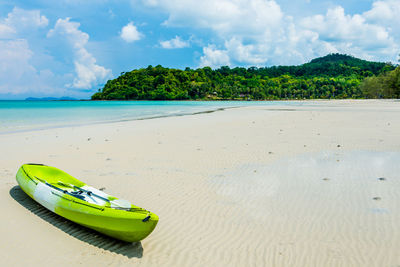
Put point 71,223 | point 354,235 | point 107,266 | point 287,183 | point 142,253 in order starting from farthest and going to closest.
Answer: point 287,183
point 71,223
point 354,235
point 142,253
point 107,266

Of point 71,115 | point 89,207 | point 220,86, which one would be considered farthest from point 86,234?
point 220,86

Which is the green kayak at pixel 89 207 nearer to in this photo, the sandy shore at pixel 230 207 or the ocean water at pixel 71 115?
the sandy shore at pixel 230 207

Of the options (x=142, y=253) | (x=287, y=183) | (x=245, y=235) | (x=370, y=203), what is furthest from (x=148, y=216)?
(x=370, y=203)

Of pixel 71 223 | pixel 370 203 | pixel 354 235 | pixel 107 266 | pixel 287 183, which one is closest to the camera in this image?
pixel 107 266

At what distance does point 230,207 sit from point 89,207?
8.65 ft

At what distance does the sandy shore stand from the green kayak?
30 cm

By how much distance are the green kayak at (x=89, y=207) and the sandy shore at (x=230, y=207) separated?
30cm

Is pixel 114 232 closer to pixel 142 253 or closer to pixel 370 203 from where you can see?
pixel 142 253

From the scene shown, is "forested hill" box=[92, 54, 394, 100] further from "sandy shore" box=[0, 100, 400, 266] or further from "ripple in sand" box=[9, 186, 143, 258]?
"ripple in sand" box=[9, 186, 143, 258]

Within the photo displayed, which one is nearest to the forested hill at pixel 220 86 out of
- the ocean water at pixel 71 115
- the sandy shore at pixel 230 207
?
the ocean water at pixel 71 115

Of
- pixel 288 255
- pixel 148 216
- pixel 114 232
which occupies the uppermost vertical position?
pixel 148 216

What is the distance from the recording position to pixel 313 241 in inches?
163

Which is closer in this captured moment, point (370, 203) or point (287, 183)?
point (370, 203)

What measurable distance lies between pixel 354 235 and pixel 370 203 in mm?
1465
